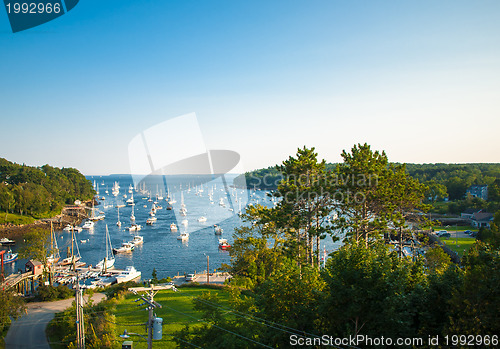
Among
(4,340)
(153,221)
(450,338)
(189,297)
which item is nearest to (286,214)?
(189,297)

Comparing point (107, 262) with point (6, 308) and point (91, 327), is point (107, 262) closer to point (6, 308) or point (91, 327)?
point (6, 308)

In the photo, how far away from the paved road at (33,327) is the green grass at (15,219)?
5472cm

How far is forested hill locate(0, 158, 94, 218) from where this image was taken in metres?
76.1

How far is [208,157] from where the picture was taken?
23.0 m

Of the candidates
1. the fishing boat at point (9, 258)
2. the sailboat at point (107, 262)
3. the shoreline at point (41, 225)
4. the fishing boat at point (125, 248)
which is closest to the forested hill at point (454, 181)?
the fishing boat at point (125, 248)

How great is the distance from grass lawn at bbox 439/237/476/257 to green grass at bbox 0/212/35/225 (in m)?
77.4

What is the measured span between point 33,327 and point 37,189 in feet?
250

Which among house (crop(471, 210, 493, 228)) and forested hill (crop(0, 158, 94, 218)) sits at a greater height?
forested hill (crop(0, 158, 94, 218))

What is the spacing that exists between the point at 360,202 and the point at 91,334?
52.8ft

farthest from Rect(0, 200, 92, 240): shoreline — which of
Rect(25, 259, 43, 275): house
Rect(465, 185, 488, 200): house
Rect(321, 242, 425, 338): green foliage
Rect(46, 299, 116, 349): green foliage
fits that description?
Rect(465, 185, 488, 200): house

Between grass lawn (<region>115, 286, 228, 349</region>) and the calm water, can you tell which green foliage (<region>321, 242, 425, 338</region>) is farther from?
the calm water

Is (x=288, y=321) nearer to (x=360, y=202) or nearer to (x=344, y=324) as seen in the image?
(x=344, y=324)

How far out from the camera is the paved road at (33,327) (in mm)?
17609

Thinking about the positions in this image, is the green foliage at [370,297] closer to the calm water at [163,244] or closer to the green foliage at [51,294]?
the green foliage at [51,294]
